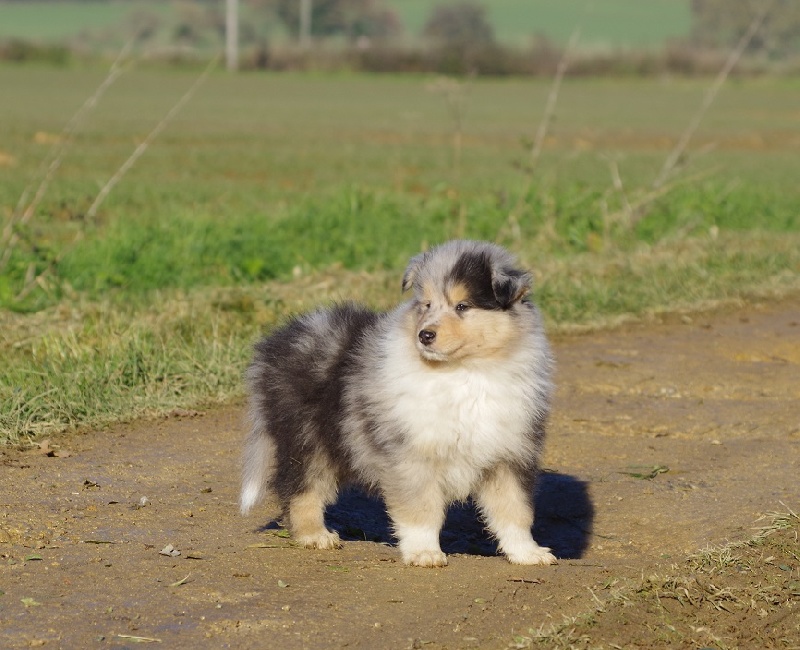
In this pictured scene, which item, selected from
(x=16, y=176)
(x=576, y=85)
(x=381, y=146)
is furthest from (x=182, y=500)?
(x=576, y=85)

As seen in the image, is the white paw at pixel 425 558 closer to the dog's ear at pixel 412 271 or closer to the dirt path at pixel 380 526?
the dirt path at pixel 380 526

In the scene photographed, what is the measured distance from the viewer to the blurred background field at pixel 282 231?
791cm

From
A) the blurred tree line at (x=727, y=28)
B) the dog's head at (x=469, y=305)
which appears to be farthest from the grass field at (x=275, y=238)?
the blurred tree line at (x=727, y=28)

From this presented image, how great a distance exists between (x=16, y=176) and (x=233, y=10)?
45975mm

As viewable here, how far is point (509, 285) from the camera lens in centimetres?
485

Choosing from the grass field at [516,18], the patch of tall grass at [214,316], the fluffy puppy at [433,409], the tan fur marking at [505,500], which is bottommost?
the grass field at [516,18]

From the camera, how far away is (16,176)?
2019 cm

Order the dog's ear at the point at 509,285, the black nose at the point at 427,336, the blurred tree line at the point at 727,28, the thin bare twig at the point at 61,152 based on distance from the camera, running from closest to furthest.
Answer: the black nose at the point at 427,336 → the dog's ear at the point at 509,285 → the thin bare twig at the point at 61,152 → the blurred tree line at the point at 727,28

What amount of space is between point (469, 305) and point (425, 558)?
102 centimetres

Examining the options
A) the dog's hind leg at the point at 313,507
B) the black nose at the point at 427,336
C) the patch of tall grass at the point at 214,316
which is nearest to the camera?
the black nose at the point at 427,336

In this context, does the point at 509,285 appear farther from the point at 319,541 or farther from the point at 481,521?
the point at 481,521

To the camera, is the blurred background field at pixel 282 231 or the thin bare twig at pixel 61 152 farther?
the thin bare twig at pixel 61 152

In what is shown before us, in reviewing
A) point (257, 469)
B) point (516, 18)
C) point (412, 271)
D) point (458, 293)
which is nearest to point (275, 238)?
point (257, 469)

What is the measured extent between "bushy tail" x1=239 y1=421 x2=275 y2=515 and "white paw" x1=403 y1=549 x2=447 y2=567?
2.69ft
